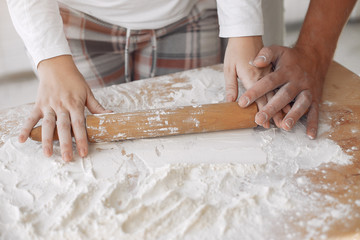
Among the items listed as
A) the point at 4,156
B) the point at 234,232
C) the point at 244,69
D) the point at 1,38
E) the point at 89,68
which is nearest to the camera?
the point at 234,232

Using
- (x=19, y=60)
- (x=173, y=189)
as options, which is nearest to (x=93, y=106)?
(x=173, y=189)

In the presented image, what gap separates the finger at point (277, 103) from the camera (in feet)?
3.13

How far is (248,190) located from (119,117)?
0.41m

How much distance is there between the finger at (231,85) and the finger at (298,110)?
0.19 meters

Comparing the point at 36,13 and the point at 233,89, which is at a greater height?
the point at 36,13

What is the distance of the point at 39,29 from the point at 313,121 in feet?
2.92

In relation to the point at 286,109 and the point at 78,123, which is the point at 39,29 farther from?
the point at 286,109

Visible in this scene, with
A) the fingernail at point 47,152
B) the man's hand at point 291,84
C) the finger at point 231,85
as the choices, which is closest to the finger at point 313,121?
the man's hand at point 291,84

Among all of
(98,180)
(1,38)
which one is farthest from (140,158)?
(1,38)

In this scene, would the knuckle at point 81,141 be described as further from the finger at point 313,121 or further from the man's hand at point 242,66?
the finger at point 313,121

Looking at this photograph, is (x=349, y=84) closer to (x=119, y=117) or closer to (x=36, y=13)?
(x=119, y=117)

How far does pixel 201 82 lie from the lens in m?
1.27

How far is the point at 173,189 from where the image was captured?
0.78 metres

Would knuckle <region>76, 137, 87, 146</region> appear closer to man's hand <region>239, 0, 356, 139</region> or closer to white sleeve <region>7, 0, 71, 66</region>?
white sleeve <region>7, 0, 71, 66</region>
